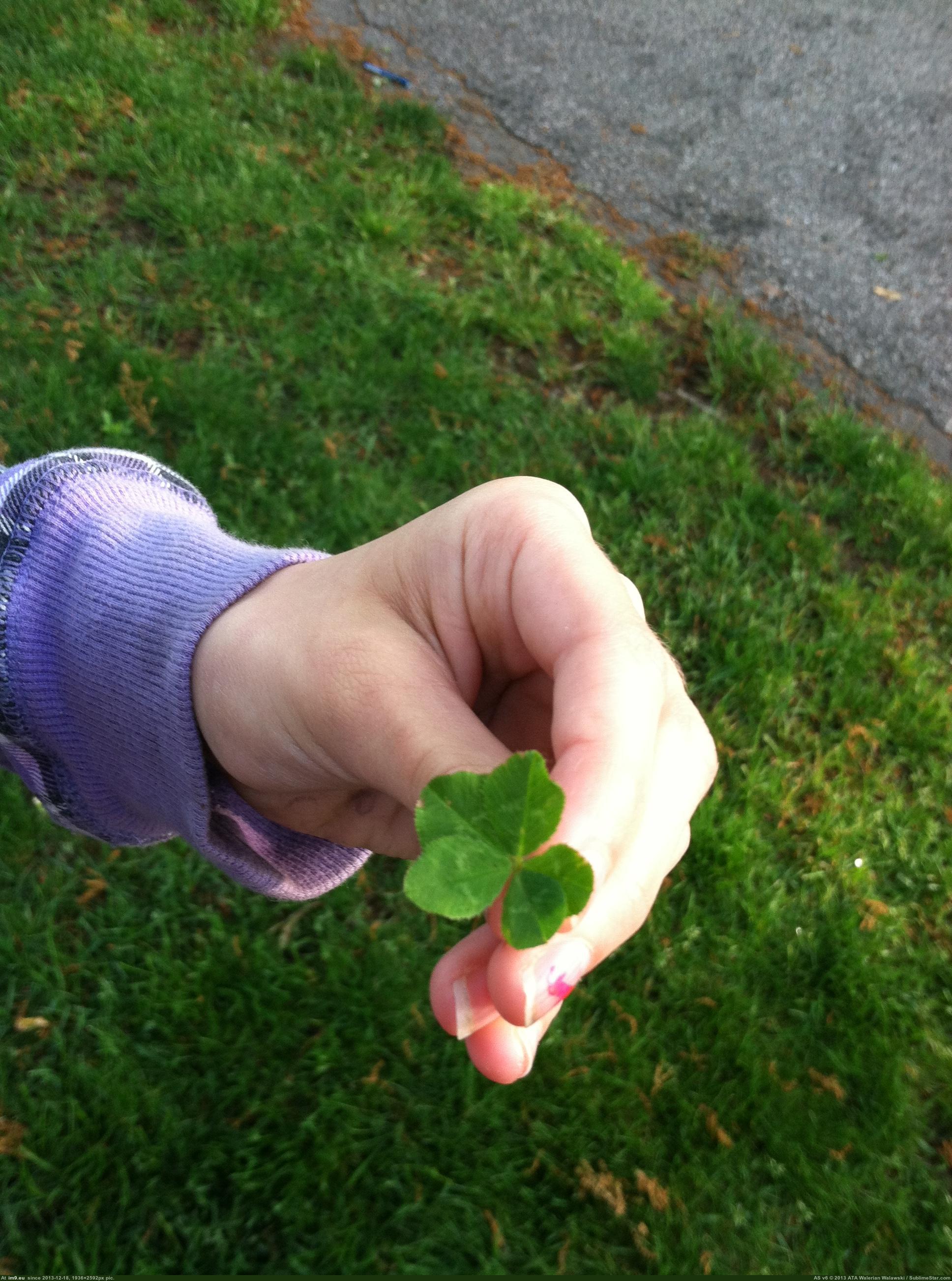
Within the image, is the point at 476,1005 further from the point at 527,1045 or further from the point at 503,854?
the point at 503,854

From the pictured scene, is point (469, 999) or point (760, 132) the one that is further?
point (760, 132)

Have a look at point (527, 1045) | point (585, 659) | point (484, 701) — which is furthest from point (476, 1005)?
point (484, 701)

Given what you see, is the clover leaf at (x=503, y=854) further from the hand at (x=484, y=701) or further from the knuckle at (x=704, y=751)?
the knuckle at (x=704, y=751)

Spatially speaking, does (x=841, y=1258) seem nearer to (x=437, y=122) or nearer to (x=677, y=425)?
(x=677, y=425)

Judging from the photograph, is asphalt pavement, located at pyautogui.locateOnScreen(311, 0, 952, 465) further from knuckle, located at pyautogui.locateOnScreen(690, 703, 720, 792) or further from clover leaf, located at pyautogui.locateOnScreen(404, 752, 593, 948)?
clover leaf, located at pyautogui.locateOnScreen(404, 752, 593, 948)

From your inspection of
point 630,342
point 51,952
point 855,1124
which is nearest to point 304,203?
point 630,342

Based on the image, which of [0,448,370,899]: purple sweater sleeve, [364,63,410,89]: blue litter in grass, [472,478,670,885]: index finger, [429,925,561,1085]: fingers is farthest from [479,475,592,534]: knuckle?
[364,63,410,89]: blue litter in grass
